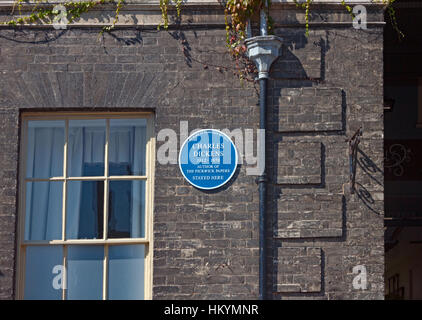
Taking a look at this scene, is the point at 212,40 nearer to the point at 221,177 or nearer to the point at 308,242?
the point at 221,177

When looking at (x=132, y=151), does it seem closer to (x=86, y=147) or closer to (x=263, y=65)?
(x=86, y=147)

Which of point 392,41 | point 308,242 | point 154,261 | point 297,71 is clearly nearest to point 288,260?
point 308,242

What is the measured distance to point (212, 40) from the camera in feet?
26.3

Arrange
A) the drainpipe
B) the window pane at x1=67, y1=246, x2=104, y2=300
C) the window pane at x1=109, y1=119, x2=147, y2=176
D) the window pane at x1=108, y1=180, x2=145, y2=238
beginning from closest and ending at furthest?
the drainpipe < the window pane at x1=67, y1=246, x2=104, y2=300 < the window pane at x1=108, y1=180, x2=145, y2=238 < the window pane at x1=109, y1=119, x2=147, y2=176

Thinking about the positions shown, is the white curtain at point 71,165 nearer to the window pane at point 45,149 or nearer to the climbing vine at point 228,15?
the window pane at point 45,149

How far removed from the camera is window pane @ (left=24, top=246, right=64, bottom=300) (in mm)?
7820

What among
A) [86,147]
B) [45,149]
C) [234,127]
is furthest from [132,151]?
[234,127]

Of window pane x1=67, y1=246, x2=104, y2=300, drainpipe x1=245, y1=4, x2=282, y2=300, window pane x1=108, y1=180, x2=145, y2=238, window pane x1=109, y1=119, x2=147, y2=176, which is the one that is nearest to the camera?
drainpipe x1=245, y1=4, x2=282, y2=300

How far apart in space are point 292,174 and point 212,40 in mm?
1578

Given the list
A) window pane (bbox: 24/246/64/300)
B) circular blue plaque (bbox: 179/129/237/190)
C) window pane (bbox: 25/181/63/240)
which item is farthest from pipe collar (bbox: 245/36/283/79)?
window pane (bbox: 24/246/64/300)

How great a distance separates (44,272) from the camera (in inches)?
310

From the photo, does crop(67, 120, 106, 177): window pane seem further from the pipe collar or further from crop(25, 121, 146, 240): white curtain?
the pipe collar

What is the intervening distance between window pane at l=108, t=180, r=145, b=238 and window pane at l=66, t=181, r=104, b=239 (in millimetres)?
109
